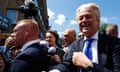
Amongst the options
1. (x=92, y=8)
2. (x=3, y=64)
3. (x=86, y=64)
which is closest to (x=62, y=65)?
(x=86, y=64)

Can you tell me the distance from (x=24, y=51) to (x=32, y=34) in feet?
1.00

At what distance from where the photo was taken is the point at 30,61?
2.58 m

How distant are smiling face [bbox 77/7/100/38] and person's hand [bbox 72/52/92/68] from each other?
275 mm

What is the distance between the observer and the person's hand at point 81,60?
2.02m

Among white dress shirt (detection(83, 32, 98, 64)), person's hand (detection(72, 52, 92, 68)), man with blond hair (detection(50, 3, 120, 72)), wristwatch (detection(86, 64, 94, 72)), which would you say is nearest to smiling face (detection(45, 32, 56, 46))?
man with blond hair (detection(50, 3, 120, 72))

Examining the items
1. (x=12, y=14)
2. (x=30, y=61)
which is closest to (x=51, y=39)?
(x=30, y=61)

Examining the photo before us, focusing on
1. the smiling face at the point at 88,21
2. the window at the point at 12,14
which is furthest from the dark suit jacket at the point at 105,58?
the window at the point at 12,14

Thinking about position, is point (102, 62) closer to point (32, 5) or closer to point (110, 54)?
point (110, 54)

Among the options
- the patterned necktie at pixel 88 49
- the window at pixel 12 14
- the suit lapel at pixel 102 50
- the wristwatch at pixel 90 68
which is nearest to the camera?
the wristwatch at pixel 90 68

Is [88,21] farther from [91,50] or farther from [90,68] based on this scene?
[90,68]

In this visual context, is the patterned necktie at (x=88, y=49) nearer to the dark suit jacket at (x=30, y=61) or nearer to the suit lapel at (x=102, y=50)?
the suit lapel at (x=102, y=50)

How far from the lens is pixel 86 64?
6.63 feet

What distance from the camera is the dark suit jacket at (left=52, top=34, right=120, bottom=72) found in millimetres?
2023

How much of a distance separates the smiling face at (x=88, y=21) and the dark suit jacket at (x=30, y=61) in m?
0.64
